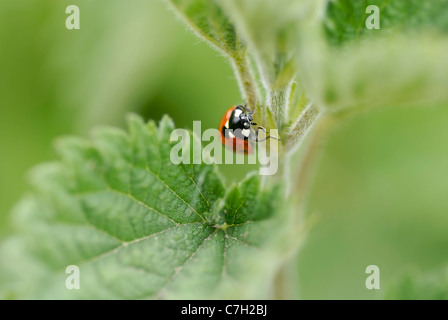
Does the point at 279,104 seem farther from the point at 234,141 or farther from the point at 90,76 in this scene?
the point at 90,76

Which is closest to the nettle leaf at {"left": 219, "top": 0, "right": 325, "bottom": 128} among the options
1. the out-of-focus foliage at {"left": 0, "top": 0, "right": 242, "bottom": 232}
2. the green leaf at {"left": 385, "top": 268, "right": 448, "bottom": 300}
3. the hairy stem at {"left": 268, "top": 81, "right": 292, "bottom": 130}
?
the hairy stem at {"left": 268, "top": 81, "right": 292, "bottom": 130}

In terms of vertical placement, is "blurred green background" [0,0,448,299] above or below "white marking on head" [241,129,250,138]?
above

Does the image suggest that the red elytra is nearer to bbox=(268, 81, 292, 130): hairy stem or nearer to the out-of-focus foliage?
bbox=(268, 81, 292, 130): hairy stem

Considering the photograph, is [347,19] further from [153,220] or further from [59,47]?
[59,47]
